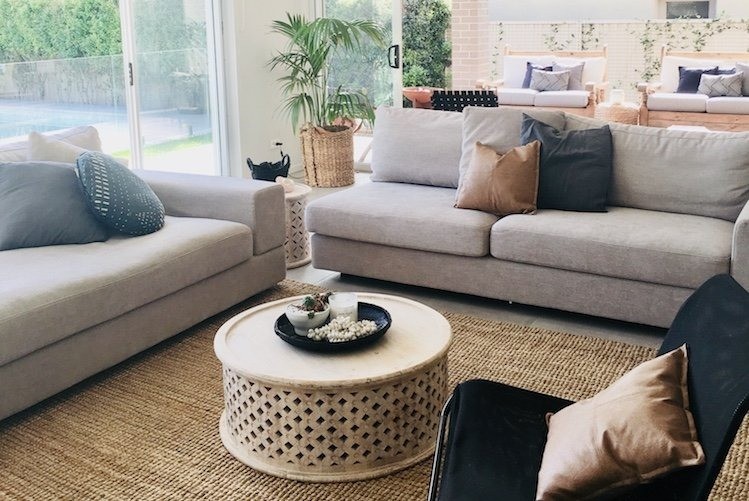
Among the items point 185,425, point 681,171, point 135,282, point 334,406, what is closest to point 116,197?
point 135,282

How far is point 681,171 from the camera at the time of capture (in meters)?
3.85

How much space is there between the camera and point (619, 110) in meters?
8.67

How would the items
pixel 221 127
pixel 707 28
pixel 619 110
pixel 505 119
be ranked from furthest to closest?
pixel 707 28, pixel 619 110, pixel 221 127, pixel 505 119

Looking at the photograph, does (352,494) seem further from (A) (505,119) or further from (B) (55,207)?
(A) (505,119)

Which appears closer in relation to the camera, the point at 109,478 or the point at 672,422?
the point at 672,422

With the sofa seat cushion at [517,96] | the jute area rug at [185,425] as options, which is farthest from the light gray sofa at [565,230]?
the sofa seat cushion at [517,96]

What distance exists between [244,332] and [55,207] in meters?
1.15

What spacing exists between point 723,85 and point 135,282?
7.02m

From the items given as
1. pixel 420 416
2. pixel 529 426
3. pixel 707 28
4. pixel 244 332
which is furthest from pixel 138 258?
pixel 707 28

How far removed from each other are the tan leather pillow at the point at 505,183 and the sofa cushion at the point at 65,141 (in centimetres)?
178

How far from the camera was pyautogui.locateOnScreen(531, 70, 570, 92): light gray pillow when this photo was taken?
9102mm

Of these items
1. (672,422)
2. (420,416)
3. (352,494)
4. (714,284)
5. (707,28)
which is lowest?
(352,494)

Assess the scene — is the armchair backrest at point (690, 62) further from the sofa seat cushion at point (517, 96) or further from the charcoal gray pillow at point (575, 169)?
the charcoal gray pillow at point (575, 169)

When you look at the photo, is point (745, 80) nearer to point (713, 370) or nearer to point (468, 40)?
point (468, 40)
